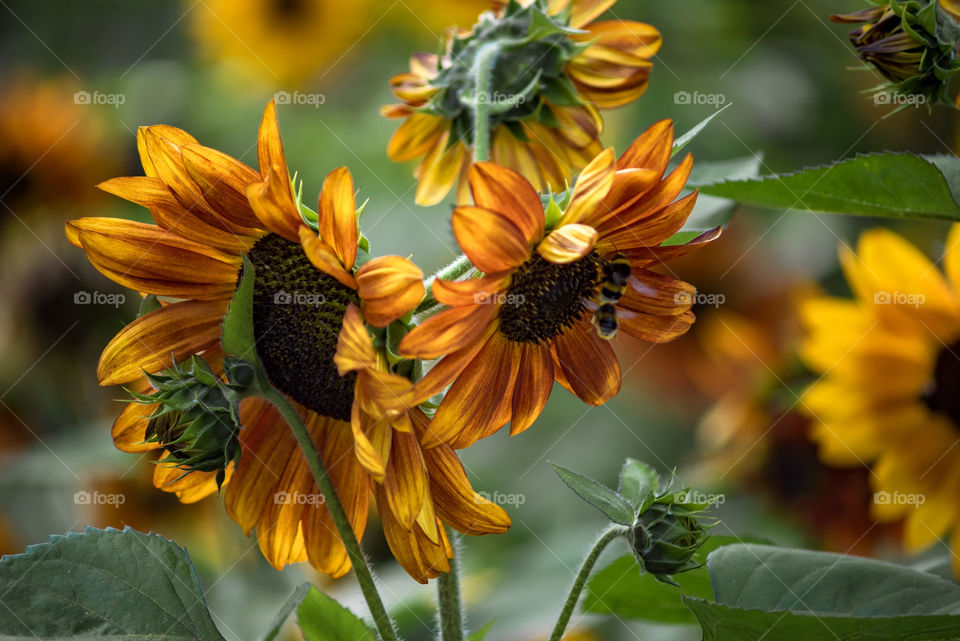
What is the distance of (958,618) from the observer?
0.55 metres

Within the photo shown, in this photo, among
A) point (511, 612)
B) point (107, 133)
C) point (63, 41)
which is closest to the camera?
point (511, 612)

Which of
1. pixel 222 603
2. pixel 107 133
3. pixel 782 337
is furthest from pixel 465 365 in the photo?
pixel 107 133

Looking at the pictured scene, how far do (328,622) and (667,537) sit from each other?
0.24m

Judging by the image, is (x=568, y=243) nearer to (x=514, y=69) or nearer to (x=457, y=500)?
(x=457, y=500)

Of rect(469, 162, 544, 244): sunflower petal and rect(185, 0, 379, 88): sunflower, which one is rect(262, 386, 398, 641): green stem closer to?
rect(469, 162, 544, 244): sunflower petal

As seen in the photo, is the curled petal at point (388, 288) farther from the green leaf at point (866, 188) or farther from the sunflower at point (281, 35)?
the sunflower at point (281, 35)

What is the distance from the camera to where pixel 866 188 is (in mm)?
683

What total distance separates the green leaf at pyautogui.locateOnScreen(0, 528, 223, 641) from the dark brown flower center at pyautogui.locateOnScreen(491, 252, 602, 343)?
272 millimetres

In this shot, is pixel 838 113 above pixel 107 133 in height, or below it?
below

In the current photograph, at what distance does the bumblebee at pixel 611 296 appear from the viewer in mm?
613

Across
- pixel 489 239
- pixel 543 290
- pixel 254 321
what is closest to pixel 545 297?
pixel 543 290

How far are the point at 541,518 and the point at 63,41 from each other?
170cm

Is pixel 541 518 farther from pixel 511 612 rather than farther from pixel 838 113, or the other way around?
pixel 838 113

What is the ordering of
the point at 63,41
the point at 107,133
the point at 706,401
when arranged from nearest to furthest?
the point at 706,401 → the point at 107,133 → the point at 63,41
